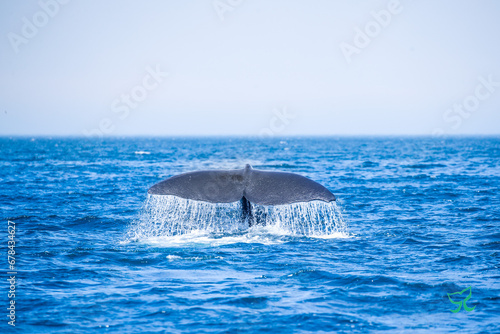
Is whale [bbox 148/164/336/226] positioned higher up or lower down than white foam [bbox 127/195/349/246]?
higher up

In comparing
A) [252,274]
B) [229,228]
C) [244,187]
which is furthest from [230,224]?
[244,187]

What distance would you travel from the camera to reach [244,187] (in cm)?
988

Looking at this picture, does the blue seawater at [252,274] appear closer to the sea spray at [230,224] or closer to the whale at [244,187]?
the sea spray at [230,224]

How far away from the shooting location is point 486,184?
93.8 feet

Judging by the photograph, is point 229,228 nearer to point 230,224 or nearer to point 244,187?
point 230,224

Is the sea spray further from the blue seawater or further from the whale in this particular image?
the whale

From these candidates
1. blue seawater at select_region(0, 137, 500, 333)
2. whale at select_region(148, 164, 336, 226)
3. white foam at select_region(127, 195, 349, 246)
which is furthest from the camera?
white foam at select_region(127, 195, 349, 246)

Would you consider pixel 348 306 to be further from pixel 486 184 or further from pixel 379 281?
pixel 486 184

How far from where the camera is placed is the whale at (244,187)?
9.46 metres

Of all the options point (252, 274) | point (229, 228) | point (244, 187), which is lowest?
point (252, 274)

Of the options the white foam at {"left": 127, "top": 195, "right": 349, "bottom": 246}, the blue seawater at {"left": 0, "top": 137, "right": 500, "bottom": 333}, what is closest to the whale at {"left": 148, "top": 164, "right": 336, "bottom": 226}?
the blue seawater at {"left": 0, "top": 137, "right": 500, "bottom": 333}

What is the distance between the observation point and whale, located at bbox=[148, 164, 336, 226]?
946 centimetres

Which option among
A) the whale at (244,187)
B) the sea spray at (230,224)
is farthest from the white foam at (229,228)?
the whale at (244,187)

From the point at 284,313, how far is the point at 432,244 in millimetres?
6232
